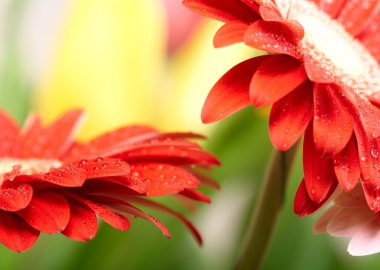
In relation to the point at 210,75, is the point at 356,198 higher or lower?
lower

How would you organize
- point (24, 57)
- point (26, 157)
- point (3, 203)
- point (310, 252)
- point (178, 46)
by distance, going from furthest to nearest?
point (178, 46), point (24, 57), point (310, 252), point (26, 157), point (3, 203)

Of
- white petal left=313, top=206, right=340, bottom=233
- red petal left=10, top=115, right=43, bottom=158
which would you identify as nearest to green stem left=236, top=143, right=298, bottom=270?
white petal left=313, top=206, right=340, bottom=233

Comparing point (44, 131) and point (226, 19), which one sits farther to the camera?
point (44, 131)

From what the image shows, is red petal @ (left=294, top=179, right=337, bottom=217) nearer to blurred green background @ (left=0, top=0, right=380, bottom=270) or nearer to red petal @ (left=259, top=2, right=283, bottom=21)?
red petal @ (left=259, top=2, right=283, bottom=21)

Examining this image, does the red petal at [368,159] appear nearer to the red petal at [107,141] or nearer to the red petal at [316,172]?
the red petal at [316,172]

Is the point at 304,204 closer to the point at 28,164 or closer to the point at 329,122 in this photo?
the point at 329,122

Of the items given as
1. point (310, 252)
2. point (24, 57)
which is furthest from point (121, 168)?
point (24, 57)

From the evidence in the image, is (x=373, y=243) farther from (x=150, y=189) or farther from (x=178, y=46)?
(x=178, y=46)
